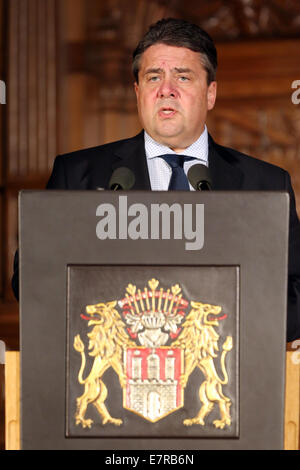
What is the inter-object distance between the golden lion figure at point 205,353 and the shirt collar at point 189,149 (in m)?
0.46

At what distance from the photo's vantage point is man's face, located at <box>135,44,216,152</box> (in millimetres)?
1361

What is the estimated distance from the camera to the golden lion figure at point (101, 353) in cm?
106

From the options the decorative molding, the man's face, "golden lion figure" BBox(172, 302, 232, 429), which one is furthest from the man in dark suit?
the decorative molding

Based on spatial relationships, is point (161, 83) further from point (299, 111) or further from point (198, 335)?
point (299, 111)

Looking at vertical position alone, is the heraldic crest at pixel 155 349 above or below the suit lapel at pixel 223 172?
below

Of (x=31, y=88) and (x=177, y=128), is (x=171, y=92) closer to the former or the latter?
(x=177, y=128)

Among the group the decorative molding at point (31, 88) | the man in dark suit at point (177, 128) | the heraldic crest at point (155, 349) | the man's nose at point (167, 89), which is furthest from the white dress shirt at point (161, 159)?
the decorative molding at point (31, 88)

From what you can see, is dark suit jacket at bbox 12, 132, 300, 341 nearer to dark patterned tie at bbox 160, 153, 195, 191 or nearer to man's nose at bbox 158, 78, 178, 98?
dark patterned tie at bbox 160, 153, 195, 191

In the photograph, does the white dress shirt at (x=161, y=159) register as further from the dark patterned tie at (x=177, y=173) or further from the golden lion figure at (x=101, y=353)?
the golden lion figure at (x=101, y=353)

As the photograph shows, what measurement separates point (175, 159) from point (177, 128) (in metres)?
0.06

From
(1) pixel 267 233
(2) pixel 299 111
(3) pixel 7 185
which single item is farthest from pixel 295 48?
(1) pixel 267 233

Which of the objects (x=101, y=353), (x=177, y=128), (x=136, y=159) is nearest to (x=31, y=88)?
(x=136, y=159)

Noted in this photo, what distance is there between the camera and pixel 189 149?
4.72ft
